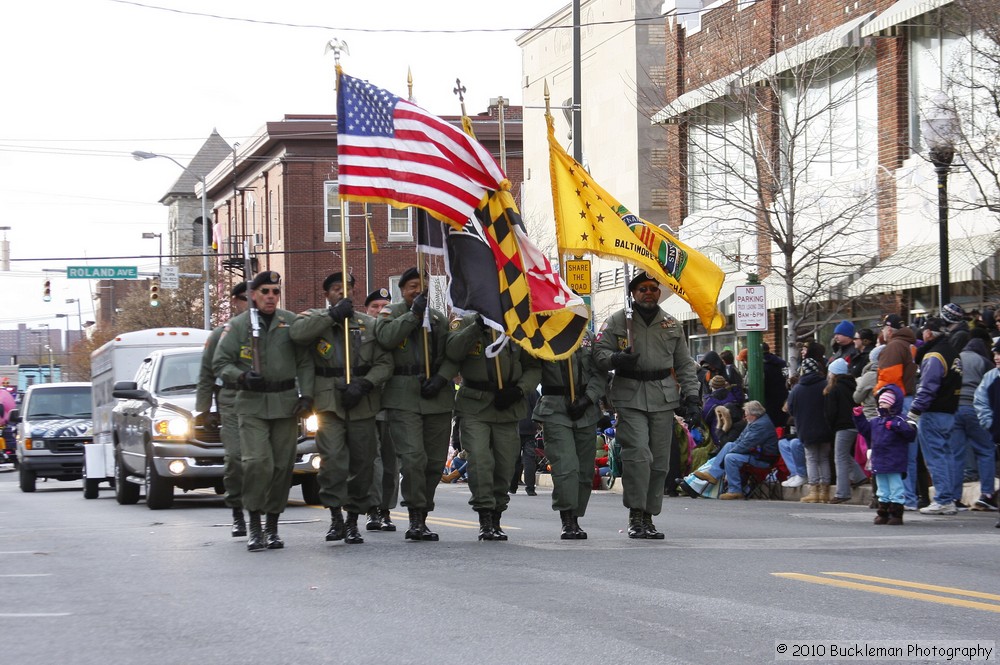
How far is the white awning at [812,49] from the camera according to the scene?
1000 inches

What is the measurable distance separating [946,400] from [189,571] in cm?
807

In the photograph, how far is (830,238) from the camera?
24.9 meters

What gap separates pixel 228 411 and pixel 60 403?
60.7 feet

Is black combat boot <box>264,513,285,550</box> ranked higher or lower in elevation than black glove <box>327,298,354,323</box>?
lower

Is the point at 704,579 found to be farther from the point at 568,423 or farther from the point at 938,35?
the point at 938,35

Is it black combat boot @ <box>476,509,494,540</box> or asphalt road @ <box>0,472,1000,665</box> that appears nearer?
asphalt road @ <box>0,472,1000,665</box>

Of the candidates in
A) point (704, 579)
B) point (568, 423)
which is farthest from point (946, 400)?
point (704, 579)

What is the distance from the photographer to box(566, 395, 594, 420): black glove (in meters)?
11.7

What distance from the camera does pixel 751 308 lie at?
20547 millimetres

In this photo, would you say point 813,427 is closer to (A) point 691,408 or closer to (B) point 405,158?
(A) point 691,408

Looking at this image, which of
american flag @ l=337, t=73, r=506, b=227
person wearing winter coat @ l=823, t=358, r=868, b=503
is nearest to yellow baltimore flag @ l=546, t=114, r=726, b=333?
american flag @ l=337, t=73, r=506, b=227

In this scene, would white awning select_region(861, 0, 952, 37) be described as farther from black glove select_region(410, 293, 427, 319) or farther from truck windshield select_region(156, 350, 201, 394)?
black glove select_region(410, 293, 427, 319)

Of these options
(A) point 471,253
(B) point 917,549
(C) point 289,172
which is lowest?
(B) point 917,549

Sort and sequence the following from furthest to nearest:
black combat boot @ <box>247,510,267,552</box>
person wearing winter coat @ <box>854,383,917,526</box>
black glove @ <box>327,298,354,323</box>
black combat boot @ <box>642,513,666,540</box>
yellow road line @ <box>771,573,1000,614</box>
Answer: person wearing winter coat @ <box>854,383,917,526</box> < black combat boot @ <box>642,513,666,540</box> < black combat boot @ <box>247,510,267,552</box> < black glove @ <box>327,298,354,323</box> < yellow road line @ <box>771,573,1000,614</box>
